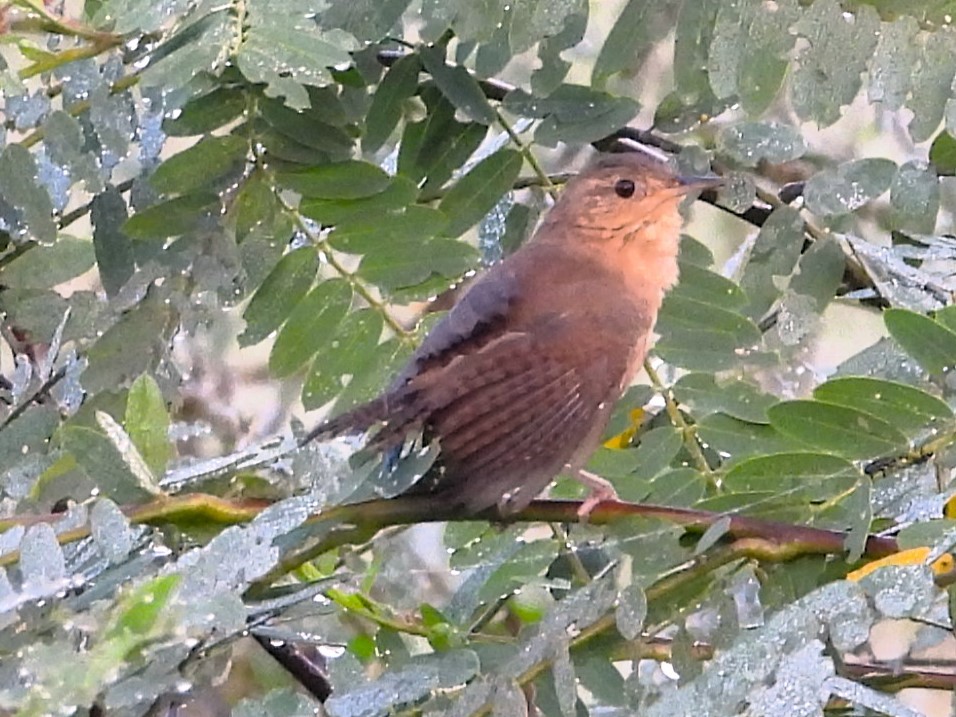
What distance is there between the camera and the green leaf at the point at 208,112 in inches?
44.9

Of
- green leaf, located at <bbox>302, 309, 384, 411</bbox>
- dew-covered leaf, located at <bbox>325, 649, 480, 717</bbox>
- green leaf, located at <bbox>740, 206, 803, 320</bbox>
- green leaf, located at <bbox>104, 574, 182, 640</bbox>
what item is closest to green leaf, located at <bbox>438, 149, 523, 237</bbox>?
green leaf, located at <bbox>302, 309, 384, 411</bbox>

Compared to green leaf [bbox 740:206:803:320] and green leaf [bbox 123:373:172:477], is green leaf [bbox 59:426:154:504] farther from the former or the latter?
green leaf [bbox 740:206:803:320]

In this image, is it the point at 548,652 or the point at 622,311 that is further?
the point at 622,311

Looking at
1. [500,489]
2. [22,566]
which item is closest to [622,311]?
[500,489]

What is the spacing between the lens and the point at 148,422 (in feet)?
2.97

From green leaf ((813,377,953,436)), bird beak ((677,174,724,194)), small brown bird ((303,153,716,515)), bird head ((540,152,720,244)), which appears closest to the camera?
green leaf ((813,377,953,436))

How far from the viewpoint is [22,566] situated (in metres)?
0.82

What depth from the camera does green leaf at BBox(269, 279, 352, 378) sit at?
1196 millimetres

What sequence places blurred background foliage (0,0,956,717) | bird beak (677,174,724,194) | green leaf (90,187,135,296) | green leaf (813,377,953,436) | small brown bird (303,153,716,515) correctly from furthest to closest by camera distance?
1. bird beak (677,174,724,194)
2. green leaf (90,187,135,296)
3. small brown bird (303,153,716,515)
4. green leaf (813,377,953,436)
5. blurred background foliage (0,0,956,717)

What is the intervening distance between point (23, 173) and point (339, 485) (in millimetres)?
428

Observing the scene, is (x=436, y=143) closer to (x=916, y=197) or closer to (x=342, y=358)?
(x=342, y=358)

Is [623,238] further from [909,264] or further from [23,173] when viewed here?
[23,173]

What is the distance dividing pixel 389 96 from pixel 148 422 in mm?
412

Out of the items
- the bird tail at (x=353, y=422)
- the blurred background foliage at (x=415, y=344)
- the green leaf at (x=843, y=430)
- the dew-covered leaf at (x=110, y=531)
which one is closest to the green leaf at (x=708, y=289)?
the blurred background foliage at (x=415, y=344)
